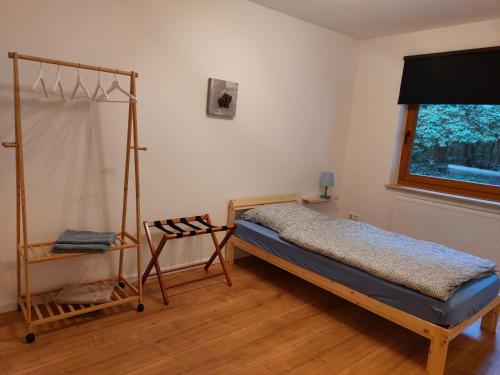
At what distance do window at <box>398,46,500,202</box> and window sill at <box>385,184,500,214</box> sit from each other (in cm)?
12

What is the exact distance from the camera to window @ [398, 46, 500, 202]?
126 inches

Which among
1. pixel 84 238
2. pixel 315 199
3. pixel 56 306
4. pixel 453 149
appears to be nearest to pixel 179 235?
pixel 84 238

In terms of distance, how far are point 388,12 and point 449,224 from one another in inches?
80.3

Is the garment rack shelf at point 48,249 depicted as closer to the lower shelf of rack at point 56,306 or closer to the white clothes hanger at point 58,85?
the lower shelf of rack at point 56,306

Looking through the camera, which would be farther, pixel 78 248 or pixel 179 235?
pixel 179 235

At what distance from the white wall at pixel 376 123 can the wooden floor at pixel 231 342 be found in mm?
1657

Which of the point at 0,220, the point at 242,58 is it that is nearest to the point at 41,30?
the point at 0,220

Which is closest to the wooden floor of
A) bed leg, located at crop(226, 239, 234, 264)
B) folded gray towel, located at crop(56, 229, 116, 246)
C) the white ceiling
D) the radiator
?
folded gray towel, located at crop(56, 229, 116, 246)

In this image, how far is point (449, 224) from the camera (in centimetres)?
341

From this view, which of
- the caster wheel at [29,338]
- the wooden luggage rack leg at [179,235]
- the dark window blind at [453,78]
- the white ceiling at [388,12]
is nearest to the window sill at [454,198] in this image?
the dark window blind at [453,78]

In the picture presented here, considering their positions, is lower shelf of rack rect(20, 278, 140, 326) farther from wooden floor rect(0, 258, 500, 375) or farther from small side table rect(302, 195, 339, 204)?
small side table rect(302, 195, 339, 204)

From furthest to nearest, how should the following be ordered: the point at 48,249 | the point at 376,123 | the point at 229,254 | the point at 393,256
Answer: the point at 376,123 < the point at 229,254 < the point at 393,256 < the point at 48,249

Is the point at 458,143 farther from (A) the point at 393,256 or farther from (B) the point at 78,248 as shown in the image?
(B) the point at 78,248

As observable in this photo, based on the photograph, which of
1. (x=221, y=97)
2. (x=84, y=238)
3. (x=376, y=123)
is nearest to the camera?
(x=84, y=238)
